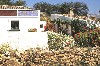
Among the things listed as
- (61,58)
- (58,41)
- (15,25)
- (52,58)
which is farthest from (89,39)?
(15,25)

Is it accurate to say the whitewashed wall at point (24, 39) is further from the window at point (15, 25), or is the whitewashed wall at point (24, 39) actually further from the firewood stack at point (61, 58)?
the window at point (15, 25)

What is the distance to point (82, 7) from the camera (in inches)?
4414

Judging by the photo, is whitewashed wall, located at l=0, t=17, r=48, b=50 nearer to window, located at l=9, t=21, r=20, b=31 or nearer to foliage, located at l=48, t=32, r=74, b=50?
foliage, located at l=48, t=32, r=74, b=50

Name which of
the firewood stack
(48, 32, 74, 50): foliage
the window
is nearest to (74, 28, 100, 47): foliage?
(48, 32, 74, 50): foliage

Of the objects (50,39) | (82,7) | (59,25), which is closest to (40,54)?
(50,39)

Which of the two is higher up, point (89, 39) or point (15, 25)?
point (89, 39)

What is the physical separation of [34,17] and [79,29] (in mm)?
5235

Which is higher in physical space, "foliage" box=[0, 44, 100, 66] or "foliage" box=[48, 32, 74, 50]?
"foliage" box=[0, 44, 100, 66]

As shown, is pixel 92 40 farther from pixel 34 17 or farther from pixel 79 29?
pixel 34 17

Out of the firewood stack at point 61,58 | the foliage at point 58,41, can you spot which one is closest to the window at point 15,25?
the foliage at point 58,41

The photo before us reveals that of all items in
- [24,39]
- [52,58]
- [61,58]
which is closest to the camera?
[52,58]

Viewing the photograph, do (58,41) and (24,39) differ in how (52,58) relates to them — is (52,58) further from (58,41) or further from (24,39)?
(58,41)

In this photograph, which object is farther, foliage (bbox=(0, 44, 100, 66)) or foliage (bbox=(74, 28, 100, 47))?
foliage (bbox=(74, 28, 100, 47))

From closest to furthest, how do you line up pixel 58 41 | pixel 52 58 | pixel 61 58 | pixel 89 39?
pixel 52 58 < pixel 61 58 < pixel 89 39 < pixel 58 41
